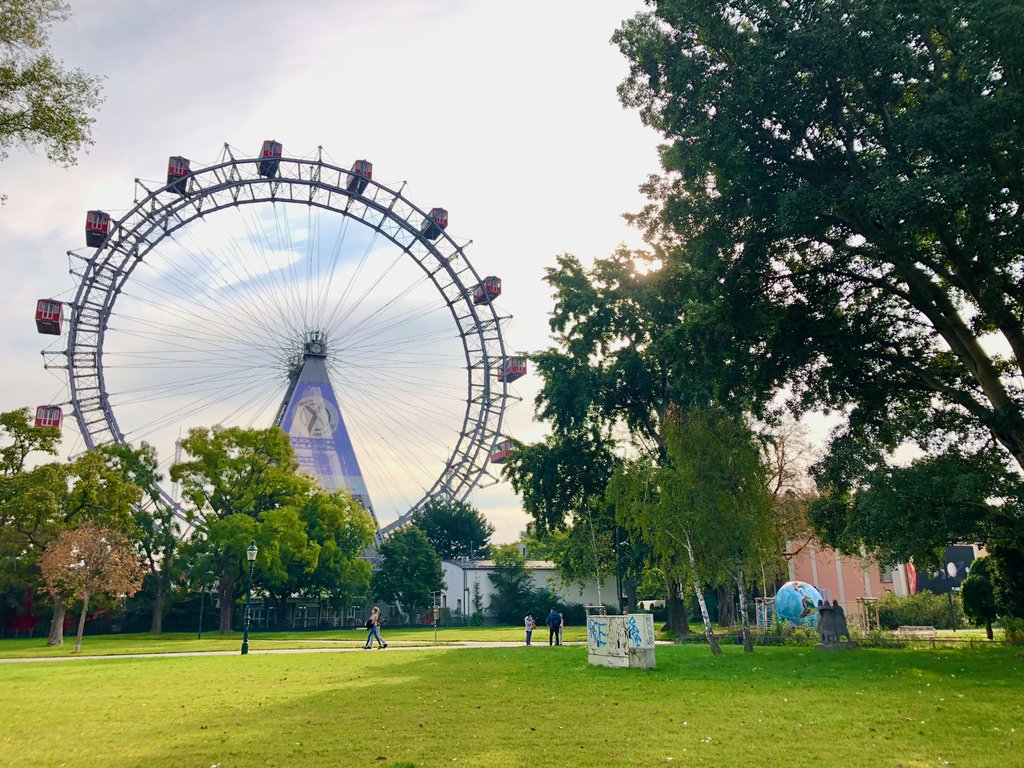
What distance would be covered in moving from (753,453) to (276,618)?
A: 48.2 meters

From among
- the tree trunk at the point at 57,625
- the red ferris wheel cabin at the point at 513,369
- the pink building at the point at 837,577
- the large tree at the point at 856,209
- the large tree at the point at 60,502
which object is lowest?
the tree trunk at the point at 57,625

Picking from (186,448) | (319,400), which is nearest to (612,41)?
(186,448)

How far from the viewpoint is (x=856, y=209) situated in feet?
58.3

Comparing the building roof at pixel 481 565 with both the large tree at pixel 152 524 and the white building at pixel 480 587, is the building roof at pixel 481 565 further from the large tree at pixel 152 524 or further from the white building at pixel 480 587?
the large tree at pixel 152 524

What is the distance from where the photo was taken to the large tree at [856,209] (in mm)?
16359

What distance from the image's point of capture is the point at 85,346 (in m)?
50.9

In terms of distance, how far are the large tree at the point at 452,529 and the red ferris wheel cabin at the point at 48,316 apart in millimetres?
45616

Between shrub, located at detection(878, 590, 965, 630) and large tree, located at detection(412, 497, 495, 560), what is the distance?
4996 cm

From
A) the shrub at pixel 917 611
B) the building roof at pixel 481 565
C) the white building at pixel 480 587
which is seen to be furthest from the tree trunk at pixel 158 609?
the shrub at pixel 917 611

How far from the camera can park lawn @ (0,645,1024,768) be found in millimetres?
8516

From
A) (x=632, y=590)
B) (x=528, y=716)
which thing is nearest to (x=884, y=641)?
(x=528, y=716)

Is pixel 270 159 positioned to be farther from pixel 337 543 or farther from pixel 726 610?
pixel 726 610

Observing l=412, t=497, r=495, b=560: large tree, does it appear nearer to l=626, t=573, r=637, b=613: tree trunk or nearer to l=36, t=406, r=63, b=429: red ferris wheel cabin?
l=626, t=573, r=637, b=613: tree trunk

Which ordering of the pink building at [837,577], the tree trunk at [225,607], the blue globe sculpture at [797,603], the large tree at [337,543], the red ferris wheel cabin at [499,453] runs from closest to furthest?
1. the blue globe sculpture at [797,603]
2. the tree trunk at [225,607]
3. the large tree at [337,543]
4. the pink building at [837,577]
5. the red ferris wheel cabin at [499,453]
